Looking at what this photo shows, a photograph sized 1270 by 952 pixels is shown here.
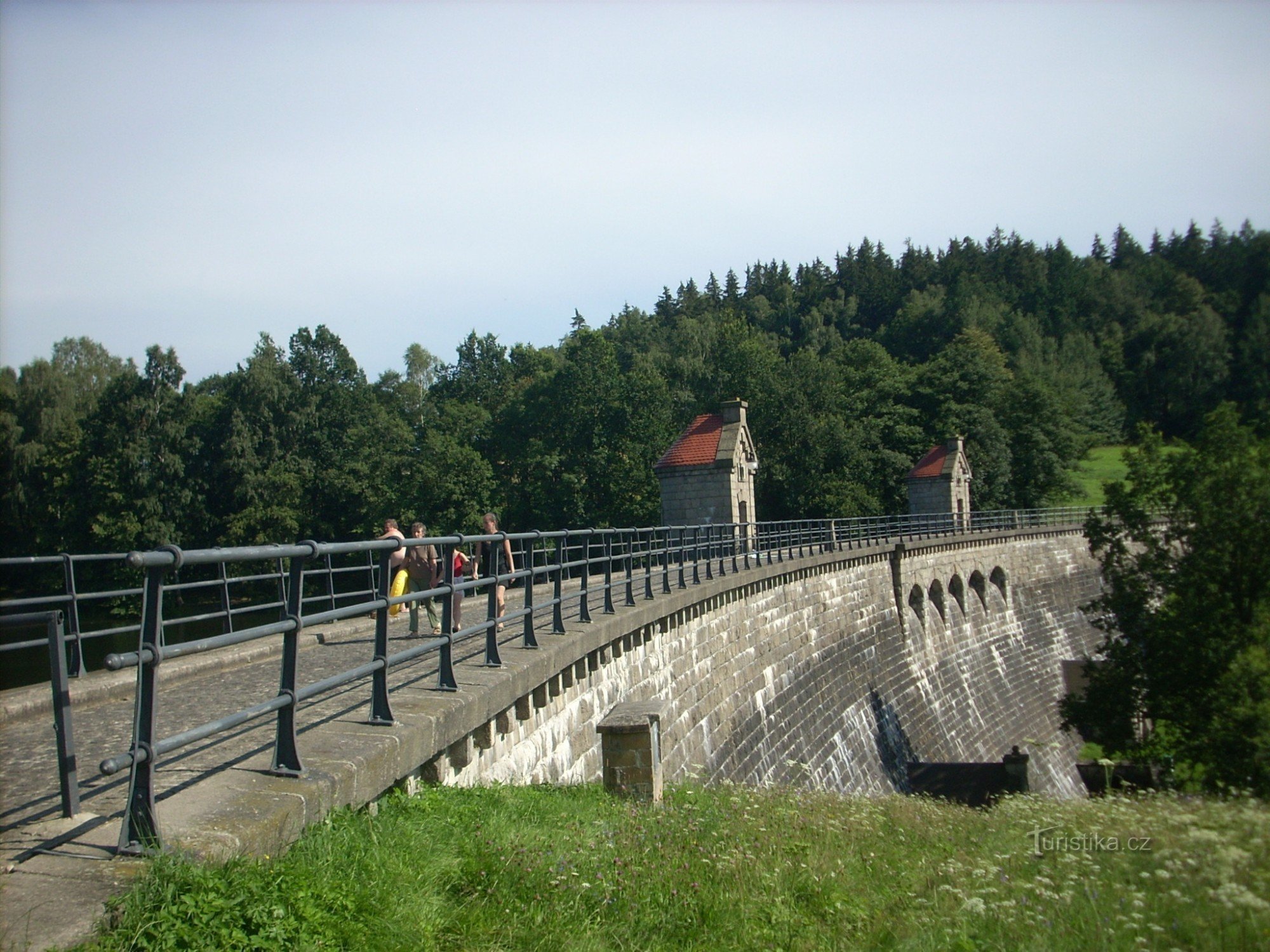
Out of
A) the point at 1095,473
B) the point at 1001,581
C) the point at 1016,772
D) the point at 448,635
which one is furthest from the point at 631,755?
the point at 1095,473

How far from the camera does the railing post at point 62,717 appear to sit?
3.39 metres

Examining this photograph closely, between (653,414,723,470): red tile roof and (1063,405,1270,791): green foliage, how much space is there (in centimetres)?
967

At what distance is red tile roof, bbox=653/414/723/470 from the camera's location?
2455cm

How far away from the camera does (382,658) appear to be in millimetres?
4879

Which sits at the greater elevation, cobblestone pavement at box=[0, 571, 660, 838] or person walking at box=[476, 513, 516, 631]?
person walking at box=[476, 513, 516, 631]

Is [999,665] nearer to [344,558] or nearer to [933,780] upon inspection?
[933,780]

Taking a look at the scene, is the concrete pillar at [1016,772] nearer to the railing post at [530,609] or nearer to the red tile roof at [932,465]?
the railing post at [530,609]

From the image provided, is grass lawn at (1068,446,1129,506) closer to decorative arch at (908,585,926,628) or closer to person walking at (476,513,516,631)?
decorative arch at (908,585,926,628)

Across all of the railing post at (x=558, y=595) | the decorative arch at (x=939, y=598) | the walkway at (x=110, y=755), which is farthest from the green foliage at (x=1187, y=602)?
the walkway at (x=110, y=755)

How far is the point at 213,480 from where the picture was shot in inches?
1937

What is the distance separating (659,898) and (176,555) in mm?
2752

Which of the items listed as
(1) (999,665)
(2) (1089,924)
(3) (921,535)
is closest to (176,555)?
(2) (1089,924)

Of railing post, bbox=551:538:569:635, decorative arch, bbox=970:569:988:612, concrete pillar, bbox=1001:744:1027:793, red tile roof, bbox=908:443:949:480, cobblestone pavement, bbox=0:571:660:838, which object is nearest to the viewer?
cobblestone pavement, bbox=0:571:660:838

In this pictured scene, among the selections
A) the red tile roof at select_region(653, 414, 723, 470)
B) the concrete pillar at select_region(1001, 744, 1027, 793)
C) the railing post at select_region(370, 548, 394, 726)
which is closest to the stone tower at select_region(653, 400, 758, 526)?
the red tile roof at select_region(653, 414, 723, 470)
